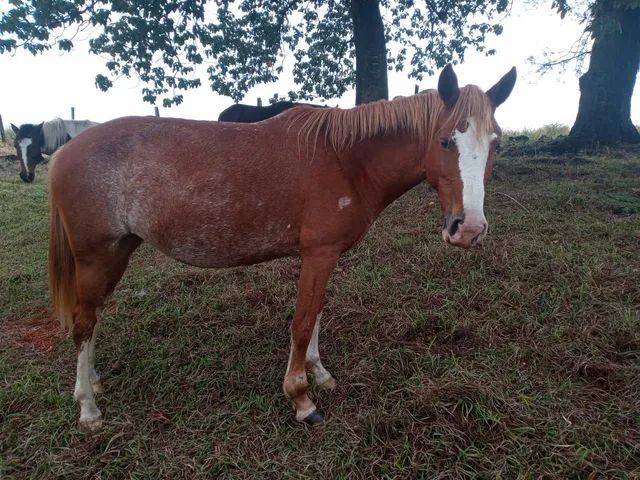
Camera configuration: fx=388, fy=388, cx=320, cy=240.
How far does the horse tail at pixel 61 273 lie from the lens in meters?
2.68

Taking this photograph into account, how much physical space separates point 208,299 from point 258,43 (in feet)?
22.2

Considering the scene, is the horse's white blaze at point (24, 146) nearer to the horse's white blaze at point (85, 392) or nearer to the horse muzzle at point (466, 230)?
the horse's white blaze at point (85, 392)

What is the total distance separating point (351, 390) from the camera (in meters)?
2.63

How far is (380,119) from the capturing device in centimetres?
239

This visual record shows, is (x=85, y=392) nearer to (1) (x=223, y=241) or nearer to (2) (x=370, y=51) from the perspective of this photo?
(1) (x=223, y=241)

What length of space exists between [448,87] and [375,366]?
188 cm

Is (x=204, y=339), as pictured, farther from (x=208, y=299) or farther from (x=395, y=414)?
(x=395, y=414)

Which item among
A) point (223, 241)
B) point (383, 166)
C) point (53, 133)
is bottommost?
point (223, 241)

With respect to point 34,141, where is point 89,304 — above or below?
below

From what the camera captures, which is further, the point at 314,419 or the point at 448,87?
the point at 314,419

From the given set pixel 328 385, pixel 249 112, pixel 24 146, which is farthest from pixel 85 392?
pixel 24 146

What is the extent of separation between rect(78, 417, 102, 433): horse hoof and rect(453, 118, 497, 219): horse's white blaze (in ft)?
8.22

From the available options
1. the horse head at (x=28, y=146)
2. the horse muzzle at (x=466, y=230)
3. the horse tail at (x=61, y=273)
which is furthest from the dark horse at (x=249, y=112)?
the horse muzzle at (x=466, y=230)

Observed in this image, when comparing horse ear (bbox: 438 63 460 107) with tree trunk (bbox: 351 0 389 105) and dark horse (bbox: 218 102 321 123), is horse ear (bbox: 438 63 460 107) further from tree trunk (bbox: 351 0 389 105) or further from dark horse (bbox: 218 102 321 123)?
dark horse (bbox: 218 102 321 123)
